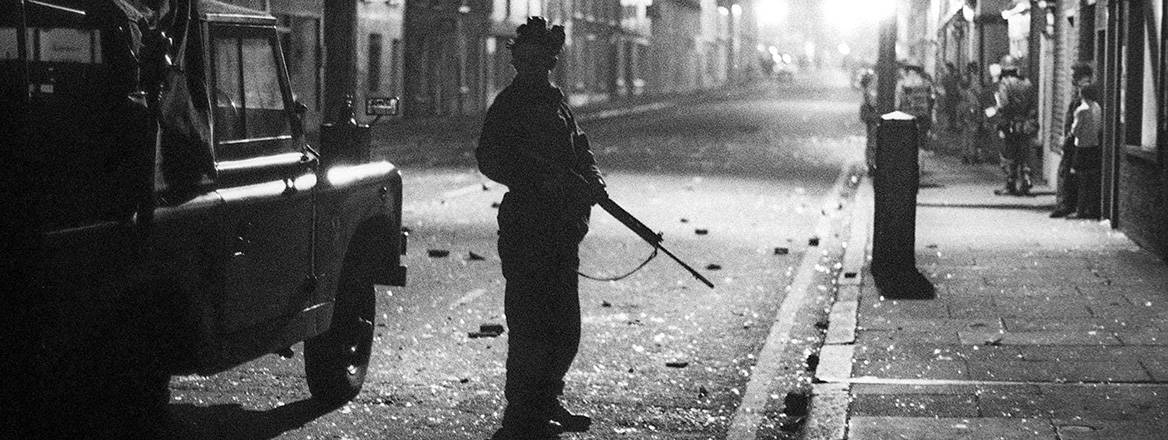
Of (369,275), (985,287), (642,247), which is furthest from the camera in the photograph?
(642,247)

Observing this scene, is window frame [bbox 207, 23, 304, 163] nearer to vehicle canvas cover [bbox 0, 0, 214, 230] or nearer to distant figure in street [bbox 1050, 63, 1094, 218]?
vehicle canvas cover [bbox 0, 0, 214, 230]

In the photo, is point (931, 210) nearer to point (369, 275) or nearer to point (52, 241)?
point (369, 275)

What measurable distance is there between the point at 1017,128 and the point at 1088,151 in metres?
4.28

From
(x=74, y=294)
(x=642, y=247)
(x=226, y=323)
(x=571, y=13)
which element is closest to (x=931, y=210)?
(x=642, y=247)

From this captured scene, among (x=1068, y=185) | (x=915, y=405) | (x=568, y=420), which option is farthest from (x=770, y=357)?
(x=1068, y=185)

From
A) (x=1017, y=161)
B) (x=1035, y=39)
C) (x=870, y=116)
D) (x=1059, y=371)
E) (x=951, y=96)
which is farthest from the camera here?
(x=951, y=96)

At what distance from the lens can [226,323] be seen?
654 cm

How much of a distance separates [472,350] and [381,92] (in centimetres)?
3781

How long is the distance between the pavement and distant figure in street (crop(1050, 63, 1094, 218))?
7.86 ft

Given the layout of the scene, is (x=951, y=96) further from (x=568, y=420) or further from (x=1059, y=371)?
(x=568, y=420)

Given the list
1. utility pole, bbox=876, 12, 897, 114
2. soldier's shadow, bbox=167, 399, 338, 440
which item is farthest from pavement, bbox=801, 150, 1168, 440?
utility pole, bbox=876, 12, 897, 114

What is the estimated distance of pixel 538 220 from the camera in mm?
7434

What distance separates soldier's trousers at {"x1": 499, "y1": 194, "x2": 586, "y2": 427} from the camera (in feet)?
24.5

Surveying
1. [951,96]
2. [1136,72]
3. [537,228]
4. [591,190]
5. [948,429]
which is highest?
[1136,72]
